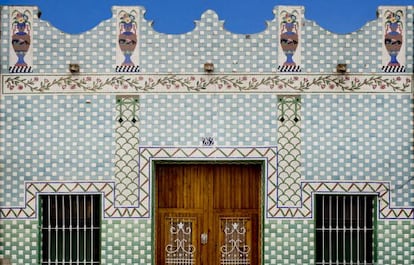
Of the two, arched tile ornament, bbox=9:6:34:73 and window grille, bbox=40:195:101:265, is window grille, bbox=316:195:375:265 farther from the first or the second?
arched tile ornament, bbox=9:6:34:73

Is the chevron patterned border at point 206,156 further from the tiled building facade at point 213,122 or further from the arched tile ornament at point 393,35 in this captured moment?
the arched tile ornament at point 393,35

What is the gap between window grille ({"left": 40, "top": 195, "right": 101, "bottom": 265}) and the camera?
9.27m

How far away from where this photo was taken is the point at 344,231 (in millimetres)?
9234

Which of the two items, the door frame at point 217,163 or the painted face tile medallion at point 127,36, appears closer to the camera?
the door frame at point 217,163

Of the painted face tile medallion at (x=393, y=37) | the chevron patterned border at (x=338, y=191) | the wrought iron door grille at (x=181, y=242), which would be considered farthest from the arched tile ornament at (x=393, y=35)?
the wrought iron door grille at (x=181, y=242)

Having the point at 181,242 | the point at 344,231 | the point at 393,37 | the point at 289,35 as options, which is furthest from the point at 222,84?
the point at 344,231

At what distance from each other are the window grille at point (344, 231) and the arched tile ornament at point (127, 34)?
316 cm

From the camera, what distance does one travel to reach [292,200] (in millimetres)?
9125

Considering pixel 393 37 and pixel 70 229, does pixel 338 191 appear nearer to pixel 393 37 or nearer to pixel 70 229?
pixel 393 37

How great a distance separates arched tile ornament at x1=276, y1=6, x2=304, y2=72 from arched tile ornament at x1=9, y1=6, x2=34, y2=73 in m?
3.33

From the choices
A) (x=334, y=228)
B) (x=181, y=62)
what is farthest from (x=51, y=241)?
(x=334, y=228)

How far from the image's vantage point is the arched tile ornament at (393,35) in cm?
919

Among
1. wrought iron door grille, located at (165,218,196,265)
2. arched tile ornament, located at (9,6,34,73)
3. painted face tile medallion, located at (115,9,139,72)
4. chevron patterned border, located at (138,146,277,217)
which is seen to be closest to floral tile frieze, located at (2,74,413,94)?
arched tile ornament, located at (9,6,34,73)

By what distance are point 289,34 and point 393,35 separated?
1.37 meters
